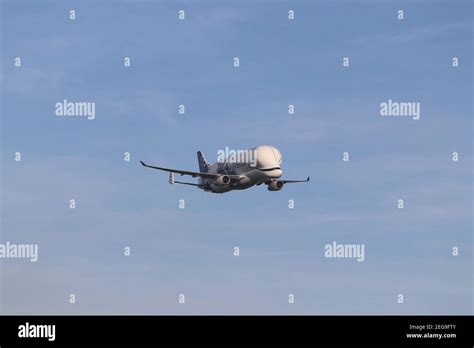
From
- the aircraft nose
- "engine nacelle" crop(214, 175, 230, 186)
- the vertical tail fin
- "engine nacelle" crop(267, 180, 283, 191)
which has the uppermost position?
the vertical tail fin

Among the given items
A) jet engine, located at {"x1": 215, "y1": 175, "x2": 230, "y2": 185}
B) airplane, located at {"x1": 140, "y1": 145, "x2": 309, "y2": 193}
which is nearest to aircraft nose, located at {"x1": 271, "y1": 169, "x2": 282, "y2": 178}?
airplane, located at {"x1": 140, "y1": 145, "x2": 309, "y2": 193}

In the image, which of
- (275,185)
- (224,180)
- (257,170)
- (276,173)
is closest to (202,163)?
(224,180)

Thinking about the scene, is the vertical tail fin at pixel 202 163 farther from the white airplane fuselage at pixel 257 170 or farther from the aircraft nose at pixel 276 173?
the aircraft nose at pixel 276 173

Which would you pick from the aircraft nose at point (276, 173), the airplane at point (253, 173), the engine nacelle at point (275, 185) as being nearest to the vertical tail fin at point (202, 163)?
the airplane at point (253, 173)

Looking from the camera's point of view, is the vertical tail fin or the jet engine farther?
the vertical tail fin

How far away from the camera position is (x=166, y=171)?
12794 centimetres

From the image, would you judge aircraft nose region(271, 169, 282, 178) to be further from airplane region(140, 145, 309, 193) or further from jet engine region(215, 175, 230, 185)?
jet engine region(215, 175, 230, 185)

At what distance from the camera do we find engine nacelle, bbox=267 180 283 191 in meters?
127

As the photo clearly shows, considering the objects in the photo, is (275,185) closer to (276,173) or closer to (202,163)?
(276,173)
